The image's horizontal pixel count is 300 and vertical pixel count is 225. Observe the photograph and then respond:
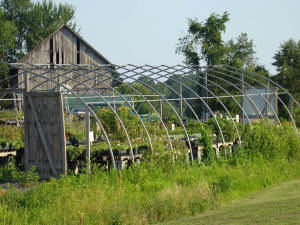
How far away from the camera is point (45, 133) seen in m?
12.3

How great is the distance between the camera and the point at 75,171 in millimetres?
12898

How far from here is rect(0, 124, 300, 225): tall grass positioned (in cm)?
879

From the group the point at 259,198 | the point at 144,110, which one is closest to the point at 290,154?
the point at 259,198

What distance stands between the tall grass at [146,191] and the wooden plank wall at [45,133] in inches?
54.6

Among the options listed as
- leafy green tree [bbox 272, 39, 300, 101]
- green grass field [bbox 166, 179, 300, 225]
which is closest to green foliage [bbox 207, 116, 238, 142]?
green grass field [bbox 166, 179, 300, 225]

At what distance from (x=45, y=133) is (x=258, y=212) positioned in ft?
18.1

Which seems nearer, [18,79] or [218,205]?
[218,205]

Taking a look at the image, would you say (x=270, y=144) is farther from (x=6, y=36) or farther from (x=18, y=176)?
(x=6, y=36)

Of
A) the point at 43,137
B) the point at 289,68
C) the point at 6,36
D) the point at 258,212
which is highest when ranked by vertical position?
the point at 6,36

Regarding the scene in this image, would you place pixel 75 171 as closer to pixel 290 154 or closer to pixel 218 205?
pixel 218 205

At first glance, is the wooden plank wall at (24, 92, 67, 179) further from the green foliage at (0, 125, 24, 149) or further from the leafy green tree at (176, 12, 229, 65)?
the leafy green tree at (176, 12, 229, 65)

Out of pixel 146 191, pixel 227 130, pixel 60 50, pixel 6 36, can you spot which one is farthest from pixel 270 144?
pixel 6 36

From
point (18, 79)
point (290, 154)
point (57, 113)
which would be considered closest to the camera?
point (57, 113)

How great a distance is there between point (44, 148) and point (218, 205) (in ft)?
14.6
